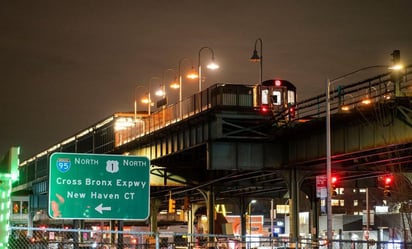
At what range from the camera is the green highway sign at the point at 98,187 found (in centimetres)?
1862

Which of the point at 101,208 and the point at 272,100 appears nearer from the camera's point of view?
the point at 101,208

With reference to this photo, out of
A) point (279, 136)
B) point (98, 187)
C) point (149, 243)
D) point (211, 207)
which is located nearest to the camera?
point (98, 187)

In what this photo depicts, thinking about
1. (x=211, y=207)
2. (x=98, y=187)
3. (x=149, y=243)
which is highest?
(x=98, y=187)

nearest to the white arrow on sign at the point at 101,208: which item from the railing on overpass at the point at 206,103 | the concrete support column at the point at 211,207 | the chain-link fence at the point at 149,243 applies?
the chain-link fence at the point at 149,243

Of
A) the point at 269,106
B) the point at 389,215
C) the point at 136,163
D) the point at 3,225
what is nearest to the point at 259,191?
the point at 389,215

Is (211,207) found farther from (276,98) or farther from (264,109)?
(264,109)

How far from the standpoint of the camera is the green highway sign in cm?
1862

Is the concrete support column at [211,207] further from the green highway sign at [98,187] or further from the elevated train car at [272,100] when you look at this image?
the green highway sign at [98,187]

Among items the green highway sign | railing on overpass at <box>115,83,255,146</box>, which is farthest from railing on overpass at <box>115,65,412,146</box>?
the green highway sign

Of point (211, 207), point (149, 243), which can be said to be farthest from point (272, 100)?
point (211, 207)

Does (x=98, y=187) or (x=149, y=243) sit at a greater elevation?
(x=98, y=187)

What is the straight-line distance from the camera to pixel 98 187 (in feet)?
A: 63.0

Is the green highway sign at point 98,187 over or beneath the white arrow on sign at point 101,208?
over

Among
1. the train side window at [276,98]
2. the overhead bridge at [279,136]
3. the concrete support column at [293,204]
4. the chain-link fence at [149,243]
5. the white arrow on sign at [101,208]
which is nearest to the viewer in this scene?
the white arrow on sign at [101,208]
